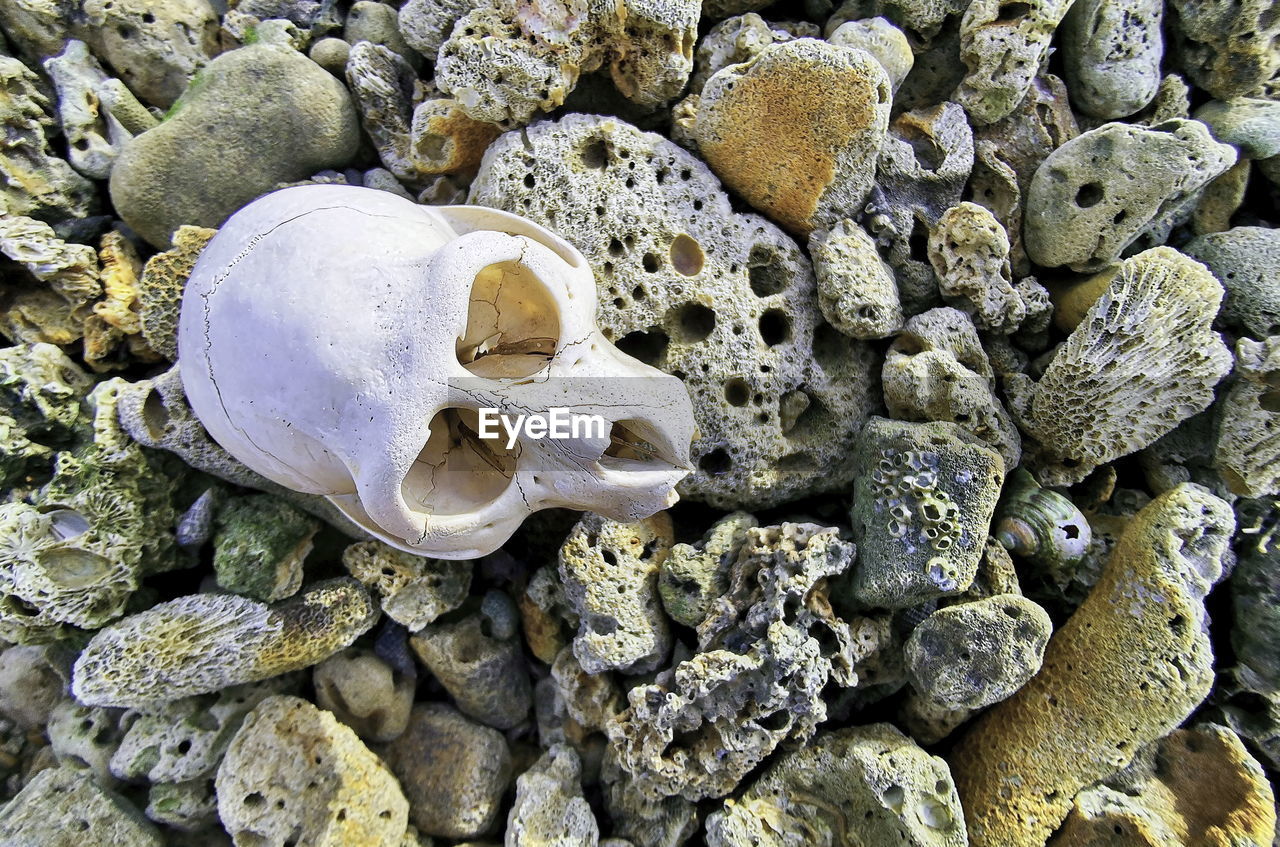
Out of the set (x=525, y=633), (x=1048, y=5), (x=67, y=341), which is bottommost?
(x=525, y=633)

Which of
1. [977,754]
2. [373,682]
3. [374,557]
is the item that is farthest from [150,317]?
[977,754]

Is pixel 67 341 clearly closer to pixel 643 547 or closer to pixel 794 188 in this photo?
pixel 643 547

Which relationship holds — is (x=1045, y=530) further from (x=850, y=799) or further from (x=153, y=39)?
(x=153, y=39)

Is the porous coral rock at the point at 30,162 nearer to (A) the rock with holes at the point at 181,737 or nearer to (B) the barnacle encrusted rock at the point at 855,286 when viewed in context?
(A) the rock with holes at the point at 181,737

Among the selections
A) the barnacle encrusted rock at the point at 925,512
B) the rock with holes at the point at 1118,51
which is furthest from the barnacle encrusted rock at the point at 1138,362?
the rock with holes at the point at 1118,51

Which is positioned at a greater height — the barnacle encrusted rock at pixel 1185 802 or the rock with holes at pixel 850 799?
the barnacle encrusted rock at pixel 1185 802

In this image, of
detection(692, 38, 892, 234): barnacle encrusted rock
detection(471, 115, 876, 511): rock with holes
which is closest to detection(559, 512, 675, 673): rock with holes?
detection(471, 115, 876, 511): rock with holes
